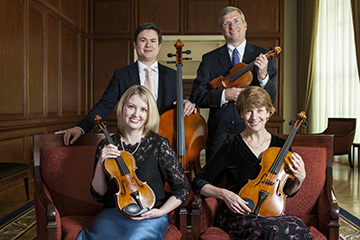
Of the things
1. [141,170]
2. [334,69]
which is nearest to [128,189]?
[141,170]

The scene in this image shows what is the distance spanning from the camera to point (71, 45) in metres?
6.42

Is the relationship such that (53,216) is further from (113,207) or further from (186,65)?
(186,65)

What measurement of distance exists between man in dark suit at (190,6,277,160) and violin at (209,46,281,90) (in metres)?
0.06

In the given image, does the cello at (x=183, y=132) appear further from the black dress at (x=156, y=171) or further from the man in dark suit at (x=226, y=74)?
the black dress at (x=156, y=171)

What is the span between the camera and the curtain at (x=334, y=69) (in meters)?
6.23

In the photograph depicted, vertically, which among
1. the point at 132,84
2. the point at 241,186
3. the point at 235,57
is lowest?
the point at 241,186

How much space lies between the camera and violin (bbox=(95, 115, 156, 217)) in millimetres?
1690

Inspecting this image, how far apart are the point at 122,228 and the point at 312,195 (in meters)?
0.99

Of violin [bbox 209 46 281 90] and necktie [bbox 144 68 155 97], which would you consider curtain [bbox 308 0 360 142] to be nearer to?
violin [bbox 209 46 281 90]

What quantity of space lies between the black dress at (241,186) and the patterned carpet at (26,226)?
4.93 feet

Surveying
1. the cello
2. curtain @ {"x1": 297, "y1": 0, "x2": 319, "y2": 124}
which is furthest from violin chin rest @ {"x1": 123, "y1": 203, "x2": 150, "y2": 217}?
curtain @ {"x1": 297, "y1": 0, "x2": 319, "y2": 124}

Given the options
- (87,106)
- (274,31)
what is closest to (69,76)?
(87,106)

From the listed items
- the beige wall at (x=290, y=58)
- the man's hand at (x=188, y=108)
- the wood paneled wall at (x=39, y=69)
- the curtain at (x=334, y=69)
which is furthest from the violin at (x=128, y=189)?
the beige wall at (x=290, y=58)

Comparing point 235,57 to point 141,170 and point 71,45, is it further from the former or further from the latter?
point 71,45
